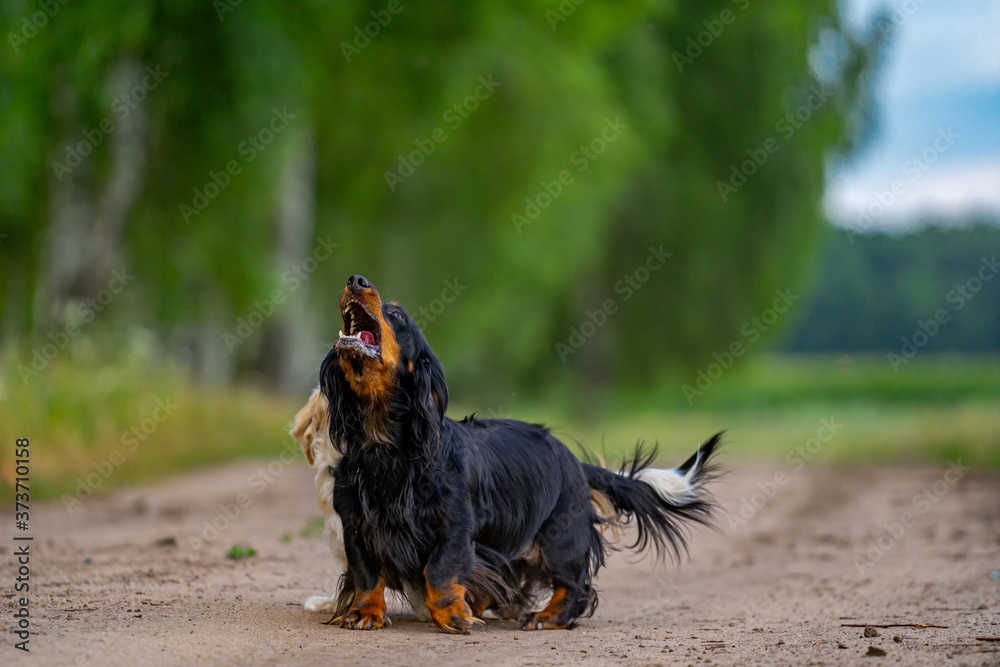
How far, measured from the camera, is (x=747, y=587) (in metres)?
7.22

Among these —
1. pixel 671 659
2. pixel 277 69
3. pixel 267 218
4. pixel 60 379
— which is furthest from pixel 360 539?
pixel 267 218

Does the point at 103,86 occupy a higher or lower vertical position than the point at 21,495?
higher

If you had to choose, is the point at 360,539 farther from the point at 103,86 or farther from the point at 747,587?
the point at 103,86

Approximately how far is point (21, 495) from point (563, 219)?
14.4 metres
